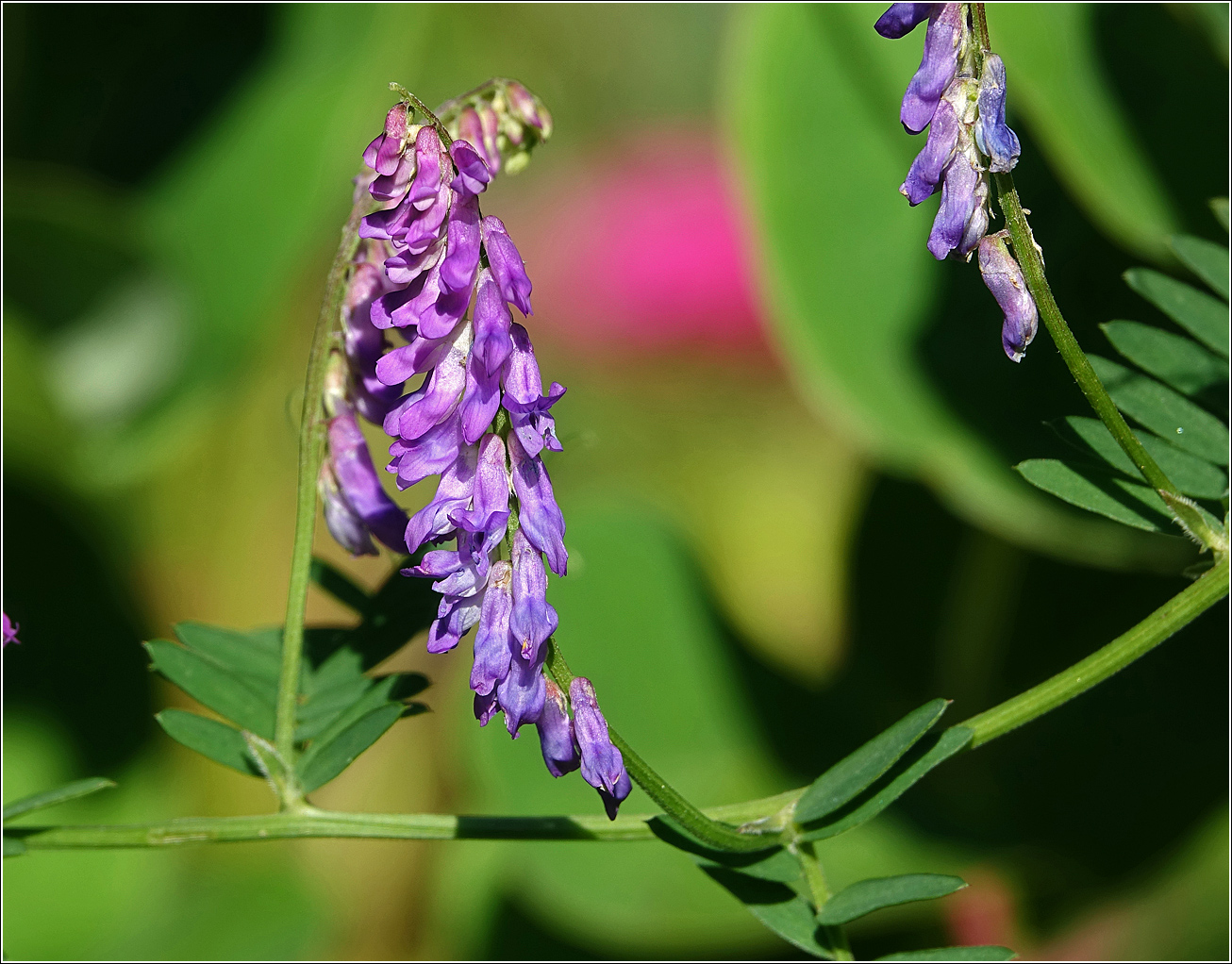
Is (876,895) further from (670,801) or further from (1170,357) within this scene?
(1170,357)

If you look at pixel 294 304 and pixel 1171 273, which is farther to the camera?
pixel 294 304

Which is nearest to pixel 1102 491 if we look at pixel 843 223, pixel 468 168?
pixel 468 168

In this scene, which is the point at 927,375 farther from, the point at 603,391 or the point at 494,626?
the point at 603,391

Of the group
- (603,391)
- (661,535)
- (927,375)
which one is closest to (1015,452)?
(927,375)

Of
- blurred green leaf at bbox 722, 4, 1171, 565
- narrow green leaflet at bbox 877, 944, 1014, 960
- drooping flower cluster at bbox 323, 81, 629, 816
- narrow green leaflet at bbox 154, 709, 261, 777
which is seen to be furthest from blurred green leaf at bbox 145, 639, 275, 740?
blurred green leaf at bbox 722, 4, 1171, 565

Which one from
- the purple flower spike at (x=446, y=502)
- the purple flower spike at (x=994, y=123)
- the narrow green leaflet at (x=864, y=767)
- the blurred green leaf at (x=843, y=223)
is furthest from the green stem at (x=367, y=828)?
the blurred green leaf at (x=843, y=223)

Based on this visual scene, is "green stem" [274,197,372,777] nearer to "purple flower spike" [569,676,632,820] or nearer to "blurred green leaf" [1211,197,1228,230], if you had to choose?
"purple flower spike" [569,676,632,820]

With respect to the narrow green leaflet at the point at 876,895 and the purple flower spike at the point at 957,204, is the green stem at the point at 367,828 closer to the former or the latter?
the narrow green leaflet at the point at 876,895
